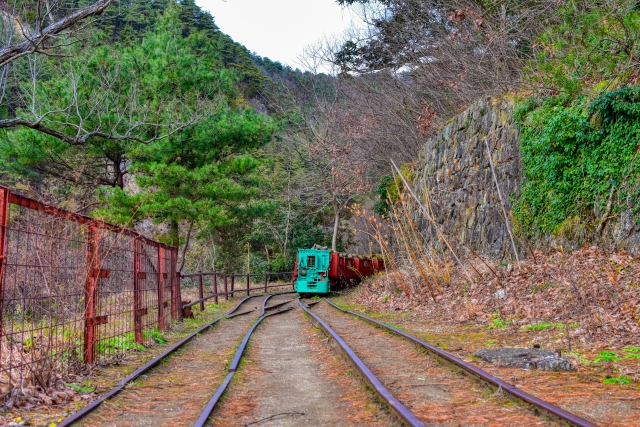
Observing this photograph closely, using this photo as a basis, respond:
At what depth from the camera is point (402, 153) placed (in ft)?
91.0

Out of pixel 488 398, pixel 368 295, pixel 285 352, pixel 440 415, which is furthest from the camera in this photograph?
pixel 368 295

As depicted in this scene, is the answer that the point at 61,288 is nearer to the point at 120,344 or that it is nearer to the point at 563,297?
the point at 120,344

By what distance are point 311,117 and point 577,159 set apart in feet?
81.3

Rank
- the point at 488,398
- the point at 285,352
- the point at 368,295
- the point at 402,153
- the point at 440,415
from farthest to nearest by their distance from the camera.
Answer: the point at 402,153, the point at 368,295, the point at 285,352, the point at 488,398, the point at 440,415

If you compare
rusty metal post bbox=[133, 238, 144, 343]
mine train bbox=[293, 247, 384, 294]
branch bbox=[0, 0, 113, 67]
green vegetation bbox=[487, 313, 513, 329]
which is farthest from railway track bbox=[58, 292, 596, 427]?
mine train bbox=[293, 247, 384, 294]

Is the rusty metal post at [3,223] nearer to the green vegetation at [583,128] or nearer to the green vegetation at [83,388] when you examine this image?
A: the green vegetation at [83,388]

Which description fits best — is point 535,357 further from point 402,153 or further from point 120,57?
point 402,153

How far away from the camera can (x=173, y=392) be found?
643 cm

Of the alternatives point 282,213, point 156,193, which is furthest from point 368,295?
point 282,213

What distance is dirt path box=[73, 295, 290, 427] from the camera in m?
5.18

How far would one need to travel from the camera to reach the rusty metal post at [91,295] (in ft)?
23.2

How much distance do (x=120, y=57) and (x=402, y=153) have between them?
1416cm

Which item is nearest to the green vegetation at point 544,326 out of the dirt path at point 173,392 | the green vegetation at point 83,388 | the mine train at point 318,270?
the dirt path at point 173,392

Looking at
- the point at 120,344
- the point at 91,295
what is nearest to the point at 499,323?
the point at 120,344
